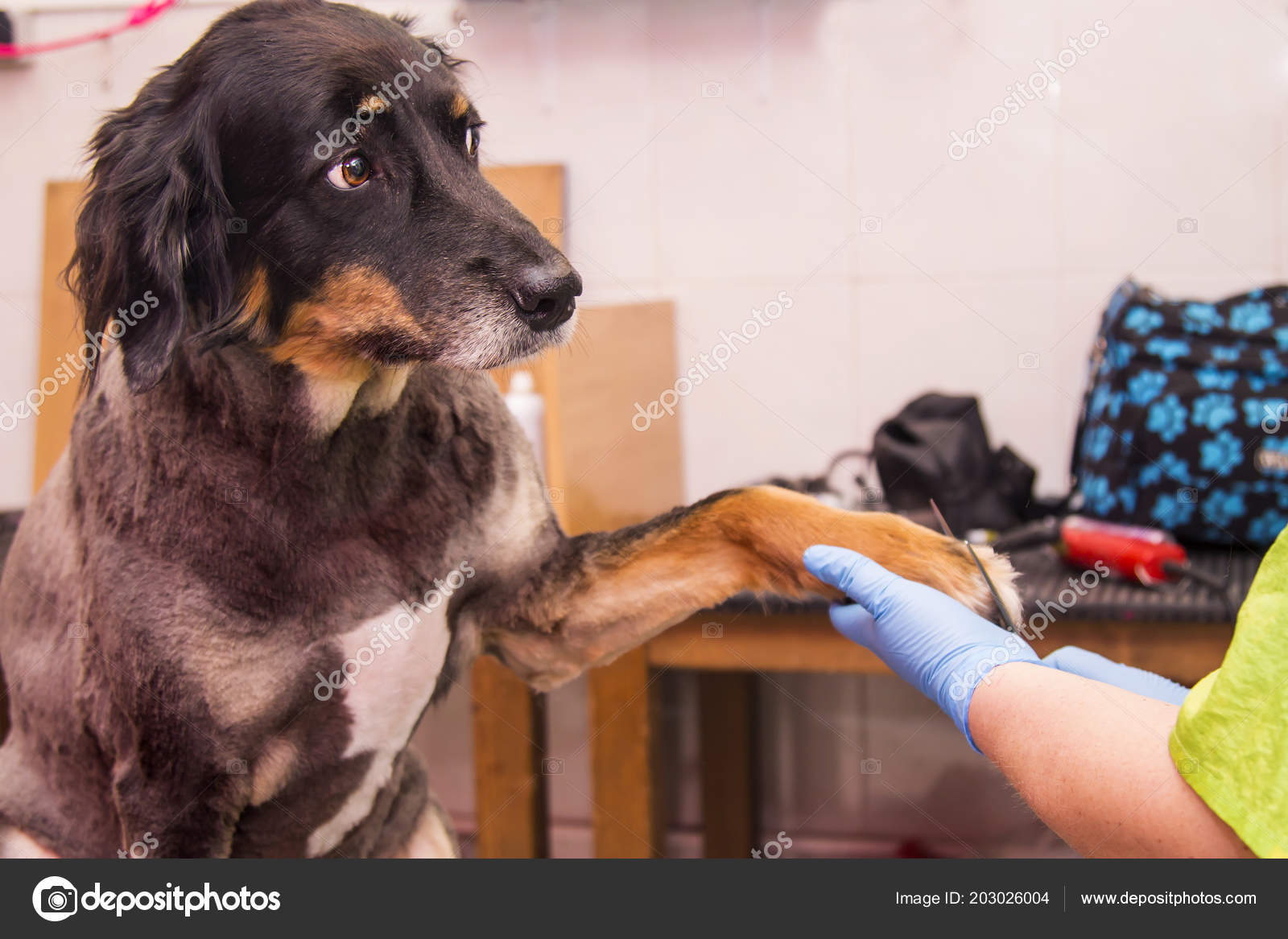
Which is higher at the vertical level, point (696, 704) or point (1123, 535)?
point (1123, 535)

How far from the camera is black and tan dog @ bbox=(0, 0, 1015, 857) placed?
0.85m

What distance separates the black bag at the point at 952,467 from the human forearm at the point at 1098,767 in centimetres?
99

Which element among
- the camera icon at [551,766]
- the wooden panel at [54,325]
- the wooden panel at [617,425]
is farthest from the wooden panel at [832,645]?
the wooden panel at [54,325]

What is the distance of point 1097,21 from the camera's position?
2072 mm

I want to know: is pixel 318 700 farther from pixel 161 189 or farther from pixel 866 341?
pixel 866 341

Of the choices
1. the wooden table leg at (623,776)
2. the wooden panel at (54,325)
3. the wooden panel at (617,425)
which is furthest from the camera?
the wooden table leg at (623,776)

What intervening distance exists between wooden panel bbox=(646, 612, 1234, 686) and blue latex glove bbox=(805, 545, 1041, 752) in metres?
0.71

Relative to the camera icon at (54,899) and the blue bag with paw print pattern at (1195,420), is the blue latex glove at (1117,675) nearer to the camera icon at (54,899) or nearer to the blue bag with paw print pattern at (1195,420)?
the blue bag with paw print pattern at (1195,420)

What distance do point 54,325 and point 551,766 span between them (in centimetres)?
149

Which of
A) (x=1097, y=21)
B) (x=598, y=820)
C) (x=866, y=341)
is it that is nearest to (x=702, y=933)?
(x=598, y=820)

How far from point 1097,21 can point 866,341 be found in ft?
2.78

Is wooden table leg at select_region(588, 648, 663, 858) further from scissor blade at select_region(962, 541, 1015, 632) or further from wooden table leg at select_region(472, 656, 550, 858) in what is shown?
scissor blade at select_region(962, 541, 1015, 632)

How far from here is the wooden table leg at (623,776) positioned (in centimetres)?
198

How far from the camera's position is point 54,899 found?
93 cm
